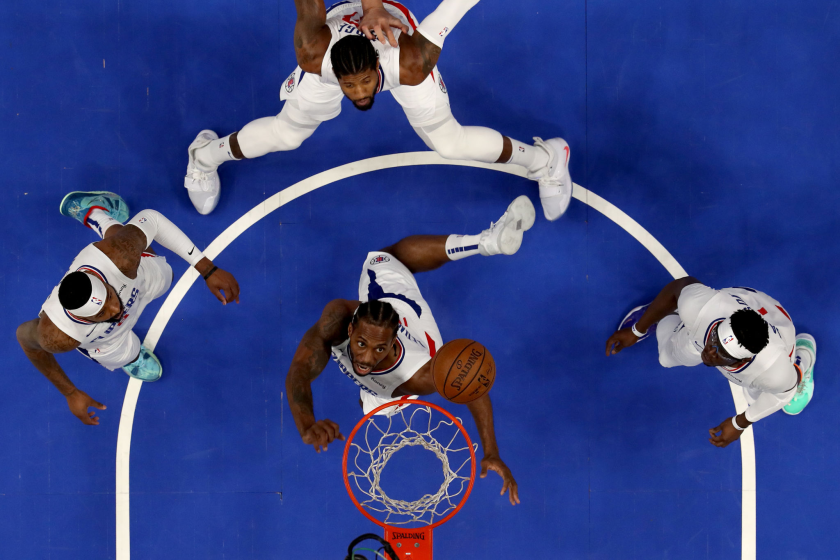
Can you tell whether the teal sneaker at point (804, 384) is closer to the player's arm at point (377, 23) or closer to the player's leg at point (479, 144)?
the player's leg at point (479, 144)

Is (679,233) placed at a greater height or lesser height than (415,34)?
greater

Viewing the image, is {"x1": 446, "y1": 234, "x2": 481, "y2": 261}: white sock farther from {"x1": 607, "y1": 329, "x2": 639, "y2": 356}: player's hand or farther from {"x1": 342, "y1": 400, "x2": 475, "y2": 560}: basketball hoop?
{"x1": 607, "y1": 329, "x2": 639, "y2": 356}: player's hand

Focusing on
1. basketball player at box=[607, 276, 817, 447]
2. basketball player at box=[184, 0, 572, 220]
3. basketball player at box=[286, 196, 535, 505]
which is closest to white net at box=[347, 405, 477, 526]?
basketball player at box=[286, 196, 535, 505]

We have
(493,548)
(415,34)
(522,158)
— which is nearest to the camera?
(415,34)

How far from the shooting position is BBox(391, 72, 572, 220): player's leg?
13.6 feet

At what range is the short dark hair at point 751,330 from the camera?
386 centimetres

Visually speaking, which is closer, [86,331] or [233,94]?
[86,331]

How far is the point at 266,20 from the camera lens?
5371mm

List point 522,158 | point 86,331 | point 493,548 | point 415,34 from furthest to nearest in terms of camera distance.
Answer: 1. point 493,548
2. point 522,158
3. point 86,331
4. point 415,34

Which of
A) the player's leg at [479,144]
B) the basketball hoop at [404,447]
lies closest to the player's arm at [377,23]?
the player's leg at [479,144]

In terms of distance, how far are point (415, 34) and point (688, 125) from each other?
3.02 meters

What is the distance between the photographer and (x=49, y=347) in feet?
13.5

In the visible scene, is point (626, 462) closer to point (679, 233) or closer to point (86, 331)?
point (679, 233)

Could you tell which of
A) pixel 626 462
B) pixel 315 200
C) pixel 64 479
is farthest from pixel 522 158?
pixel 64 479
